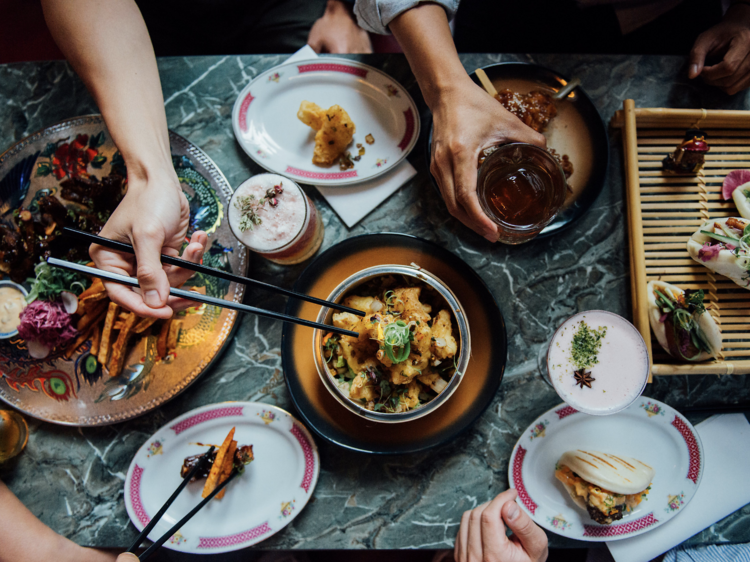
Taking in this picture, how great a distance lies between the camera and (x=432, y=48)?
1.58m

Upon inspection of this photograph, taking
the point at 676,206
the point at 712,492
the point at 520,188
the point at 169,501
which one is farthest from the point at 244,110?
the point at 712,492

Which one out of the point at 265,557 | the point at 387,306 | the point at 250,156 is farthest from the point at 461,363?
the point at 265,557

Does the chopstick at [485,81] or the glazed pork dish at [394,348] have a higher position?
the chopstick at [485,81]

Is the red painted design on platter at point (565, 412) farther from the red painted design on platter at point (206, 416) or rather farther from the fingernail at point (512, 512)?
the red painted design on platter at point (206, 416)

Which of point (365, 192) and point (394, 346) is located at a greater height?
point (365, 192)

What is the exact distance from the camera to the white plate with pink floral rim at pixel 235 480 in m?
1.79

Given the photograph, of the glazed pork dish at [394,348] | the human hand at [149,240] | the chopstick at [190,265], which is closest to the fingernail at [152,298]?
the human hand at [149,240]

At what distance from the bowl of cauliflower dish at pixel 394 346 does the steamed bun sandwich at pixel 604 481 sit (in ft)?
2.30

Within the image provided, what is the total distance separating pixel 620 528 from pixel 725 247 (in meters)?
1.23

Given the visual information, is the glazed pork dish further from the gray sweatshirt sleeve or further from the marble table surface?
the gray sweatshirt sleeve

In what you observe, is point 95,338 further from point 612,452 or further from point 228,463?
point 612,452

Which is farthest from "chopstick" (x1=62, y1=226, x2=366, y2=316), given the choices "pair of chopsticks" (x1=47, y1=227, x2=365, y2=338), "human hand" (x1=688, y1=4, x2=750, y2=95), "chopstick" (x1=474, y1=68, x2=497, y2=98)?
"human hand" (x1=688, y1=4, x2=750, y2=95)

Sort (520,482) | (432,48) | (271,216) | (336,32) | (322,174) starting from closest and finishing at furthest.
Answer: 1. (432,48)
2. (271,216)
3. (520,482)
4. (322,174)
5. (336,32)

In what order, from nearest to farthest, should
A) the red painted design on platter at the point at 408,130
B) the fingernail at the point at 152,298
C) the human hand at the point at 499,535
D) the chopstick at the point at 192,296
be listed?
the chopstick at the point at 192,296, the fingernail at the point at 152,298, the human hand at the point at 499,535, the red painted design on platter at the point at 408,130
